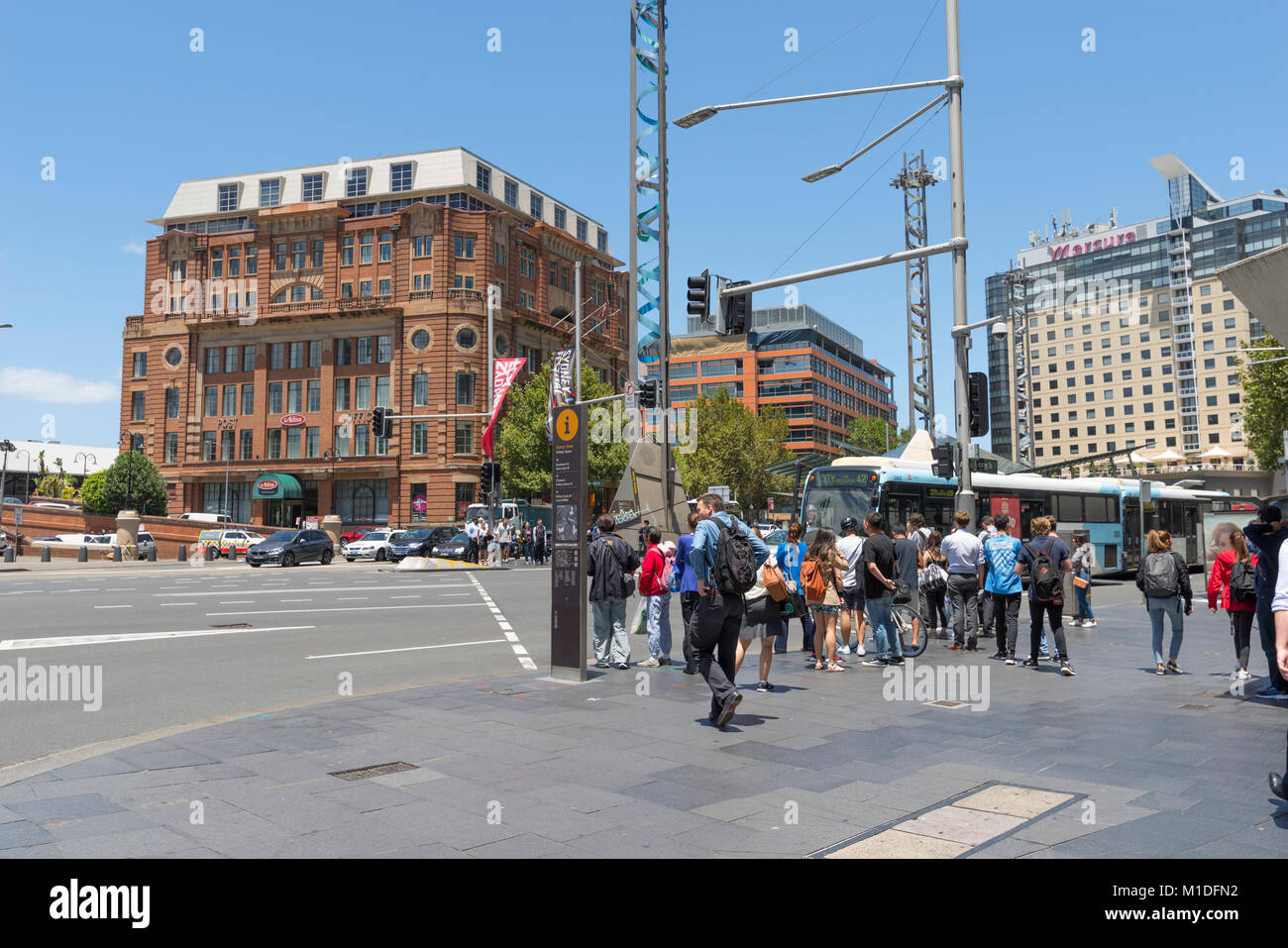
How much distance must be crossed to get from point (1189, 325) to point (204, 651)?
144 metres

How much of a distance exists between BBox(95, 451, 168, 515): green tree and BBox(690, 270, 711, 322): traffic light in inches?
2226

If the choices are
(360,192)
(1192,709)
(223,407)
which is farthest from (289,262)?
(1192,709)

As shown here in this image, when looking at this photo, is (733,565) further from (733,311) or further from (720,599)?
(733,311)

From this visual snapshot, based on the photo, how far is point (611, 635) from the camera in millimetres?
11586

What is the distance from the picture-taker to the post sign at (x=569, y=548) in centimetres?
1015

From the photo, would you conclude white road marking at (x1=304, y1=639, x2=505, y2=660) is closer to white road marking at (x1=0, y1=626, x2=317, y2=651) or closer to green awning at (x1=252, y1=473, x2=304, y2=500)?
white road marking at (x1=0, y1=626, x2=317, y2=651)

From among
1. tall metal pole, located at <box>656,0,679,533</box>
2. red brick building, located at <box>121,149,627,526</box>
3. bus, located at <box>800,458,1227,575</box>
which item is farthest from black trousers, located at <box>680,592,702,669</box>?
red brick building, located at <box>121,149,627,526</box>

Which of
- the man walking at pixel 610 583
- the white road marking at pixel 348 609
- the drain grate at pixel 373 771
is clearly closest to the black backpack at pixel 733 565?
the drain grate at pixel 373 771

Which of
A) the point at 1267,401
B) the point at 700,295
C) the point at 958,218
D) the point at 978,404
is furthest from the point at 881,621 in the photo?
the point at 1267,401

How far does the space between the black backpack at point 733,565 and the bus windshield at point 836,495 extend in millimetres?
16473

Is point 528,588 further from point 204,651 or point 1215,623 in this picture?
point 1215,623

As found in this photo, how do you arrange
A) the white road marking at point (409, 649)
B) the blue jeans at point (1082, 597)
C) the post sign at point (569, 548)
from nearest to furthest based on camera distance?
the post sign at point (569, 548) → the white road marking at point (409, 649) → the blue jeans at point (1082, 597)

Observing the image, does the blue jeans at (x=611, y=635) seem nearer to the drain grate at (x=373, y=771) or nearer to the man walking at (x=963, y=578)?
the man walking at (x=963, y=578)
